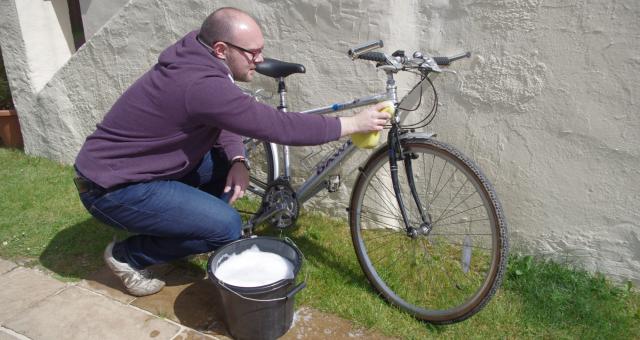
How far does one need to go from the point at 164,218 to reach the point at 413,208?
1.61 m

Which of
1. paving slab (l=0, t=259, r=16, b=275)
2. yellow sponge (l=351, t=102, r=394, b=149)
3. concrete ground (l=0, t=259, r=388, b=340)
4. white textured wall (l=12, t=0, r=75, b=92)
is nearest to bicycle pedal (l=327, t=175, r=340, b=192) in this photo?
yellow sponge (l=351, t=102, r=394, b=149)

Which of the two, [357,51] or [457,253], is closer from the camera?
[357,51]

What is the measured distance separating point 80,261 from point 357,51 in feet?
7.45

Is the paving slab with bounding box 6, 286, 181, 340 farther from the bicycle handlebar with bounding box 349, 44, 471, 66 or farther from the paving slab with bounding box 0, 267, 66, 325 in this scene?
the bicycle handlebar with bounding box 349, 44, 471, 66

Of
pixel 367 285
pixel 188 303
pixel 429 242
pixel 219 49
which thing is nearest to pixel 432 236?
pixel 429 242

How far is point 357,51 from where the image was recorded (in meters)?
2.60

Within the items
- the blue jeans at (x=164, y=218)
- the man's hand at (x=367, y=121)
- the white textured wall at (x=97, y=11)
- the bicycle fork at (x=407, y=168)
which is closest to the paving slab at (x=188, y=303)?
the blue jeans at (x=164, y=218)

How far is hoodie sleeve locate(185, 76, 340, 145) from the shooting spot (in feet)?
7.70

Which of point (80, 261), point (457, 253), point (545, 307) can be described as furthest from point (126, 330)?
point (545, 307)

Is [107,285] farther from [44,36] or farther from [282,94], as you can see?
[44,36]

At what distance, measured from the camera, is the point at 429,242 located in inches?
128

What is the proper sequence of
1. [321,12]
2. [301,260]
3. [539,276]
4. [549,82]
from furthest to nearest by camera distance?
[321,12], [539,276], [549,82], [301,260]

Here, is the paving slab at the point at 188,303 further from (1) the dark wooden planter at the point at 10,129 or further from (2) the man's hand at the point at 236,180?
(1) the dark wooden planter at the point at 10,129

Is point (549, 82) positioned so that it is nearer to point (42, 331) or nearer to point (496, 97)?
point (496, 97)
